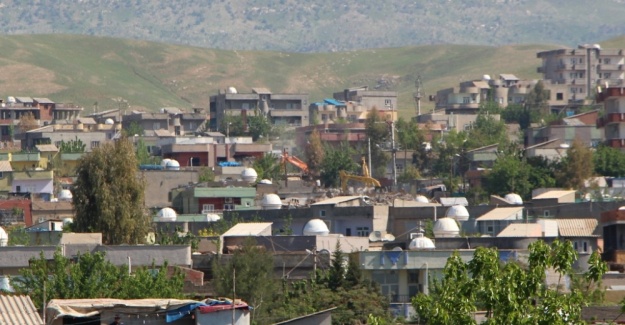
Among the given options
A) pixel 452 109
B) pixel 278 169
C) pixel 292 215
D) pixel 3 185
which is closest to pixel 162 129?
pixel 452 109

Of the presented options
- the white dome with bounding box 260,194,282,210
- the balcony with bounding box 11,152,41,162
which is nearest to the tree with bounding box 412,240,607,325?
the white dome with bounding box 260,194,282,210

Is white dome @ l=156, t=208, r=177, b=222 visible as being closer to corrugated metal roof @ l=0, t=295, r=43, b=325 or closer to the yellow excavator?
the yellow excavator

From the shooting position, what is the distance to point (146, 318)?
122 ft

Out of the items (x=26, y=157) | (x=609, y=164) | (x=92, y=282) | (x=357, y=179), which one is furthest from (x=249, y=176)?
(x=92, y=282)

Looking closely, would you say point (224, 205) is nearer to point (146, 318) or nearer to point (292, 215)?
point (292, 215)

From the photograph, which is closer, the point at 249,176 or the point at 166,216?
the point at 166,216

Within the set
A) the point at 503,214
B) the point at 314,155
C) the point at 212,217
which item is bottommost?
the point at 503,214

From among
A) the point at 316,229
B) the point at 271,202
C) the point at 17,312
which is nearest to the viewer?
the point at 17,312

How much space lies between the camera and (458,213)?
77562 millimetres

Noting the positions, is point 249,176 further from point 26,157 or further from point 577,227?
point 577,227

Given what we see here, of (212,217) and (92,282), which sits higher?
(212,217)

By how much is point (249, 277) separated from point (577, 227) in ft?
75.0

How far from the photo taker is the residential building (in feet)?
334

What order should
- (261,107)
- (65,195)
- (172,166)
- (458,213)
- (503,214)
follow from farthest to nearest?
(261,107) < (172,166) < (65,195) < (503,214) < (458,213)
